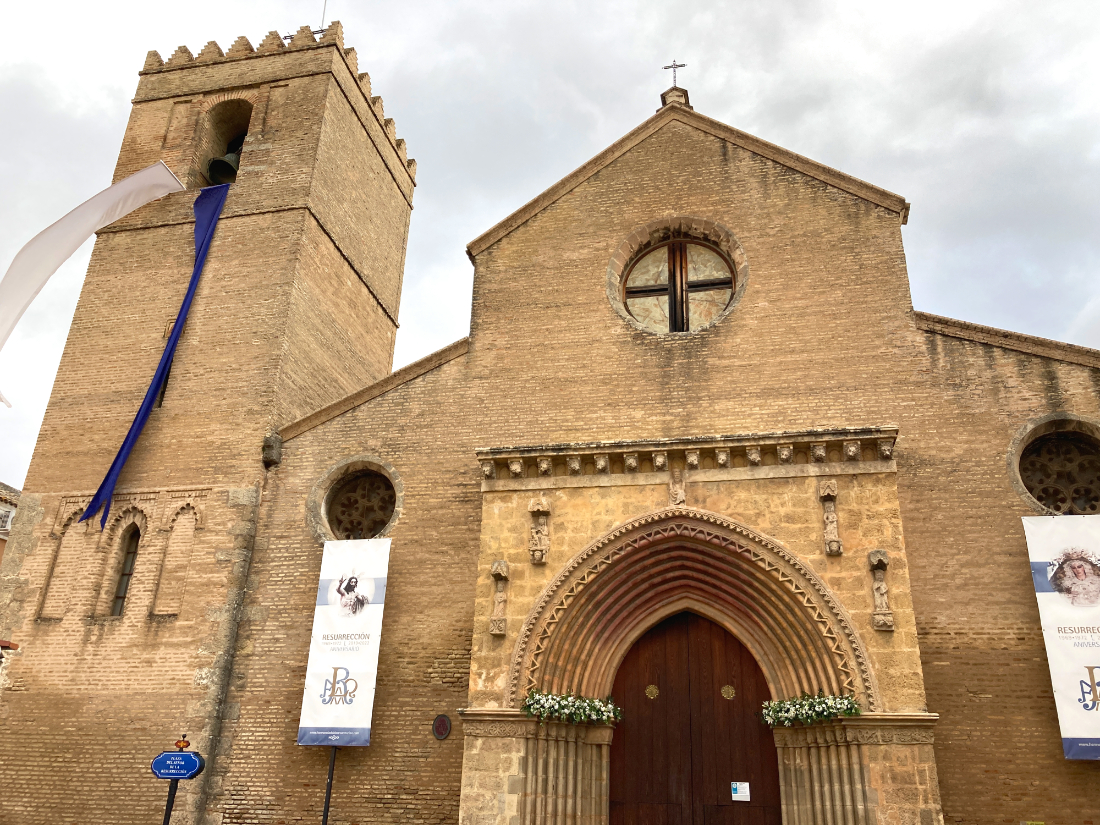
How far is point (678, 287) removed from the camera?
13688 mm

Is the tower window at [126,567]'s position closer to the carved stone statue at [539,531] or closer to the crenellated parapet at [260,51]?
the carved stone statue at [539,531]

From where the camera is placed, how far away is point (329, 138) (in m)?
17.2

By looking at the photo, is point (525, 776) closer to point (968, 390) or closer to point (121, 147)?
point (968, 390)

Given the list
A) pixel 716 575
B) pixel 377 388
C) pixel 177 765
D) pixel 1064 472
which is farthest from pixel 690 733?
pixel 377 388

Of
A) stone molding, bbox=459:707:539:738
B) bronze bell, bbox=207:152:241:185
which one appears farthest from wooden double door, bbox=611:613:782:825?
bronze bell, bbox=207:152:241:185

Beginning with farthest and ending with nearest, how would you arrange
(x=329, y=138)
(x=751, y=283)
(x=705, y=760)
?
(x=329, y=138) → (x=751, y=283) → (x=705, y=760)

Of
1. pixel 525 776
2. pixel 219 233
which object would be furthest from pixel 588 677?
pixel 219 233

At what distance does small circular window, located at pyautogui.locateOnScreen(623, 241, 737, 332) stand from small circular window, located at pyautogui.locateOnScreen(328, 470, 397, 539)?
471cm

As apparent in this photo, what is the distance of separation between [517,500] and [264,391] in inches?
205

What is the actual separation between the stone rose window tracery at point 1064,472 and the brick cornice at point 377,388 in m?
8.09

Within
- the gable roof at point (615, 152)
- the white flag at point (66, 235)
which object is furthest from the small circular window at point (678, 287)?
the white flag at point (66, 235)

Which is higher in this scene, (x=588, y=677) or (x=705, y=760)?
(x=588, y=677)

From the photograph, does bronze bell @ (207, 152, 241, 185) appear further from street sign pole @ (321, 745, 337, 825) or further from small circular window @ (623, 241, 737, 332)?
street sign pole @ (321, 745, 337, 825)

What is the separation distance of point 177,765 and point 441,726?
323 centimetres
